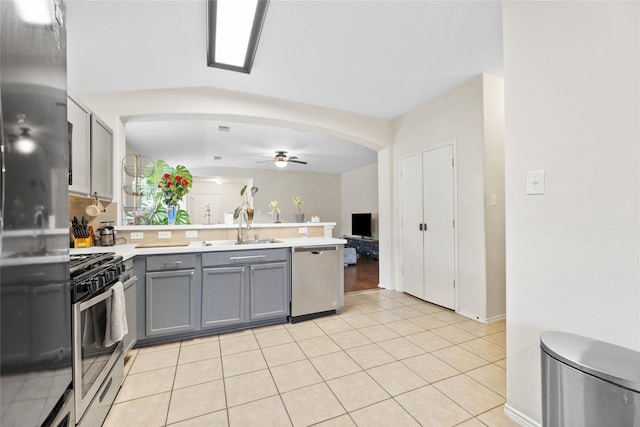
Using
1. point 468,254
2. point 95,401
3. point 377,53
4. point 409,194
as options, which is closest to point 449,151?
point 409,194

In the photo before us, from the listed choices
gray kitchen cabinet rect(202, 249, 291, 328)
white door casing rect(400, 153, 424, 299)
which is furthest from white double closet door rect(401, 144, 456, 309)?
gray kitchen cabinet rect(202, 249, 291, 328)

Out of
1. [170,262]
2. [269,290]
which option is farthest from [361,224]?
[170,262]

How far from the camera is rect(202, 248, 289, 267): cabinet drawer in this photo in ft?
8.31

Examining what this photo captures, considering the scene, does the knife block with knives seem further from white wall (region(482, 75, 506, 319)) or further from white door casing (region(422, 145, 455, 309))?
white wall (region(482, 75, 506, 319))

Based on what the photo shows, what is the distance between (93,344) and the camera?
4.51 feet

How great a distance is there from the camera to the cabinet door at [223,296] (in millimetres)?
2520

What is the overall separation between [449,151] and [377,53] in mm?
1462

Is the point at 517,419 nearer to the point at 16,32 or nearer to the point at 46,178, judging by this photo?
Answer: the point at 46,178

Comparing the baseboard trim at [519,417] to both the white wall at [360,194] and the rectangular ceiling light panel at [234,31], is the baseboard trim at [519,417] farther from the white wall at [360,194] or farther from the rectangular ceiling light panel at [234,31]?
the white wall at [360,194]

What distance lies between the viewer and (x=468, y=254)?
118 inches

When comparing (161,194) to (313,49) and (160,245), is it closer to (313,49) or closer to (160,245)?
(160,245)

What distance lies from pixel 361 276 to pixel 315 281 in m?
2.35

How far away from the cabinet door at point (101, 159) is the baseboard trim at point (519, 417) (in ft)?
11.1

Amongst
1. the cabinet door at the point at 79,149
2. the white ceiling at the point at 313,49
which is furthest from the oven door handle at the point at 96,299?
the white ceiling at the point at 313,49
